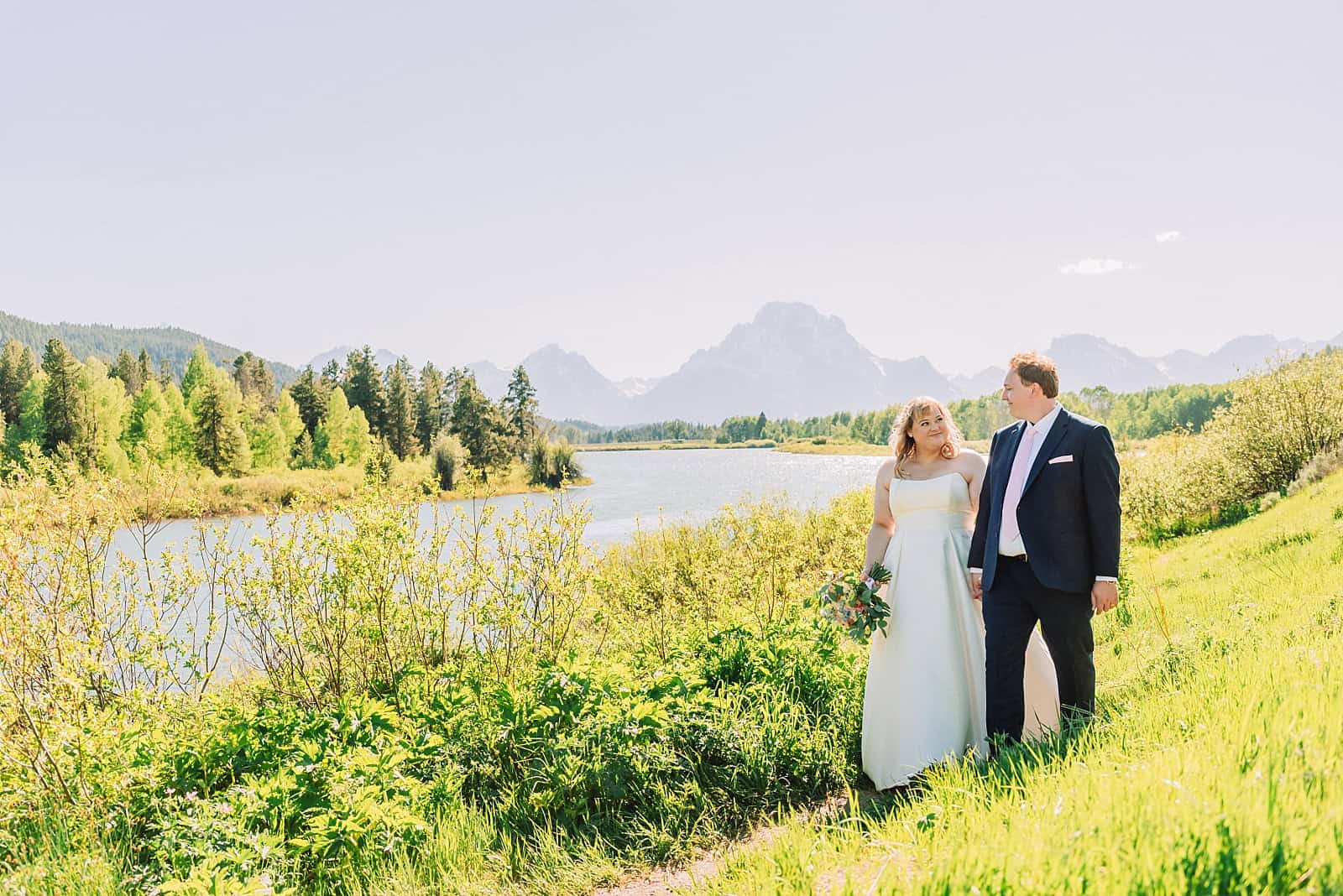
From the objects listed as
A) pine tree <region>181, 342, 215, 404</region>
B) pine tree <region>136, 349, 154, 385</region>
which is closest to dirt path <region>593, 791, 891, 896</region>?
pine tree <region>181, 342, 215, 404</region>

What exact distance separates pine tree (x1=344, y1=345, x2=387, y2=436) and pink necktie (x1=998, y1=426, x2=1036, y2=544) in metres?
64.5

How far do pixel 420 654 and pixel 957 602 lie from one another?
4170 mm

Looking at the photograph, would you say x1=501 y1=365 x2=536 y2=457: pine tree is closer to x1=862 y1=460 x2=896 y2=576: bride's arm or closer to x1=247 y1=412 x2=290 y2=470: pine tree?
x1=247 y1=412 x2=290 y2=470: pine tree

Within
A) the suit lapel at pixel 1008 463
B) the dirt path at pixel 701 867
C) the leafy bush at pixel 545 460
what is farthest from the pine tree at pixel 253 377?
the suit lapel at pixel 1008 463

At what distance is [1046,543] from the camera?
3736mm

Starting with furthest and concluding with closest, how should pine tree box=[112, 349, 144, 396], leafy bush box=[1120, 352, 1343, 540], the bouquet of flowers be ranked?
pine tree box=[112, 349, 144, 396]
leafy bush box=[1120, 352, 1343, 540]
the bouquet of flowers

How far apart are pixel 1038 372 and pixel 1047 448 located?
40 cm

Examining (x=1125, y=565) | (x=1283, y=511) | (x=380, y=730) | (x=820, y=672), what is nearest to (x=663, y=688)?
(x=820, y=672)

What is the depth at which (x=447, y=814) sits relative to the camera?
382cm

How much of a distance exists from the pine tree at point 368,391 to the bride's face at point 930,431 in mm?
63964

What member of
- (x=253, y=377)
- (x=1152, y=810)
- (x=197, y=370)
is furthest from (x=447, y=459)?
(x=1152, y=810)

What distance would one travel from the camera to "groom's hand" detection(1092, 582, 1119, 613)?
3.67 m

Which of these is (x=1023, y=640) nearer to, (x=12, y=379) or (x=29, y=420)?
(x=29, y=420)

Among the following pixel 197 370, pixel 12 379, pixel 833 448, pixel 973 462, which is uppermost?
pixel 12 379
